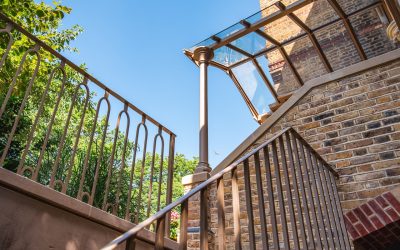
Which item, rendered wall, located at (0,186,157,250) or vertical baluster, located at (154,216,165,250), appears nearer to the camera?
vertical baluster, located at (154,216,165,250)

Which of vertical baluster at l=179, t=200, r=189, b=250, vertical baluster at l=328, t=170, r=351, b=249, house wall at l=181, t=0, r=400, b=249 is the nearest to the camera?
vertical baluster at l=179, t=200, r=189, b=250

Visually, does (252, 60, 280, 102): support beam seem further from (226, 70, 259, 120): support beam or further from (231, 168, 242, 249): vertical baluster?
(231, 168, 242, 249): vertical baluster

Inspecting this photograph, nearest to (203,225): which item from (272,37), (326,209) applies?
(326,209)

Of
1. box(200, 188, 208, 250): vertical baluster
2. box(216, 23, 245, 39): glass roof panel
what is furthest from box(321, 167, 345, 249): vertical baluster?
box(216, 23, 245, 39): glass roof panel

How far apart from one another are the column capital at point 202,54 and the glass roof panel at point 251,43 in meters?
1.16

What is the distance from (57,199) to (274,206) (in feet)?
4.57

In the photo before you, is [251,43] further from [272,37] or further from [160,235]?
[160,235]

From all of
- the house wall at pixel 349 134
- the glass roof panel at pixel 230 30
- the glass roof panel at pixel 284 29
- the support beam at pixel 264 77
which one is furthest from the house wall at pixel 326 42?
the house wall at pixel 349 134

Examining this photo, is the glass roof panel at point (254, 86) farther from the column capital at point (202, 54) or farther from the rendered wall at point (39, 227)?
the rendered wall at point (39, 227)

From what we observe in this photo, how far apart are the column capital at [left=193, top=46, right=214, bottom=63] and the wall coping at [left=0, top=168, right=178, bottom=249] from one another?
255 centimetres

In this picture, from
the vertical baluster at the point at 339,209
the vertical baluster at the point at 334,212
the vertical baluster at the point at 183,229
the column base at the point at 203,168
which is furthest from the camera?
the column base at the point at 203,168

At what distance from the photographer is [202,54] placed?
4.47m

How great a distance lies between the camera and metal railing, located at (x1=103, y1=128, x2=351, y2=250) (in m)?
1.47

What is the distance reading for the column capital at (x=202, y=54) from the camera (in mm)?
4457
